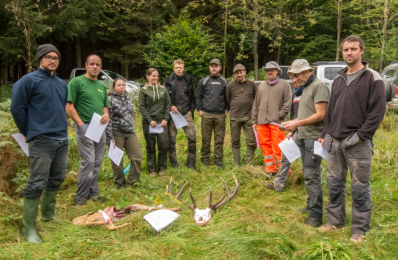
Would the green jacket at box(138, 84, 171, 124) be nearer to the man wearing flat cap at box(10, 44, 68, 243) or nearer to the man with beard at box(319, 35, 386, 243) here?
the man wearing flat cap at box(10, 44, 68, 243)

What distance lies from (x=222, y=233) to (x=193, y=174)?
280cm

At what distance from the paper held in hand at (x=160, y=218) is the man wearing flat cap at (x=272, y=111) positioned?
8.13ft

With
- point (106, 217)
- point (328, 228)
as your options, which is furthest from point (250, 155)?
point (106, 217)

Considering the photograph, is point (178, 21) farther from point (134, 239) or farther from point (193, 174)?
point (134, 239)

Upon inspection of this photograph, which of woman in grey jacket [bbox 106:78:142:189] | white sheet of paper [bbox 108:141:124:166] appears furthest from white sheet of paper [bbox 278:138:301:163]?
woman in grey jacket [bbox 106:78:142:189]

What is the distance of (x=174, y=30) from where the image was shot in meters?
12.8

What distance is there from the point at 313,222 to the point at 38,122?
3.45 m

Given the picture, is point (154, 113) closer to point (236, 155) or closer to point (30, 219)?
point (236, 155)

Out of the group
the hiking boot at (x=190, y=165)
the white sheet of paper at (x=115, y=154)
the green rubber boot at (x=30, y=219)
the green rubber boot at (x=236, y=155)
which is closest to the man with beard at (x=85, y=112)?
the white sheet of paper at (x=115, y=154)

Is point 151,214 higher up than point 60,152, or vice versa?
point 60,152

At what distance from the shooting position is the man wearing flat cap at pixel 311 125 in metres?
3.99

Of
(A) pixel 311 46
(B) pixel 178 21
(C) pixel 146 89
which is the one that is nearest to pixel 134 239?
(C) pixel 146 89

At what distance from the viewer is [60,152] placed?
3.97m

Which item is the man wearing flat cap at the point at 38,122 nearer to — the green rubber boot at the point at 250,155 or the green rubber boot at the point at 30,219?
the green rubber boot at the point at 30,219
